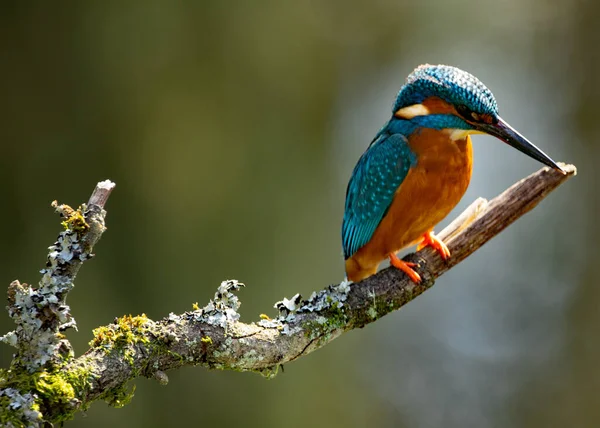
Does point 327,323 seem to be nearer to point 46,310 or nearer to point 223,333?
point 223,333

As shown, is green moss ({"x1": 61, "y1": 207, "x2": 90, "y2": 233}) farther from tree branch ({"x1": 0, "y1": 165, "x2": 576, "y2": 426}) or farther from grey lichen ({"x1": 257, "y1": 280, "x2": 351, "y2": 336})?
grey lichen ({"x1": 257, "y1": 280, "x2": 351, "y2": 336})

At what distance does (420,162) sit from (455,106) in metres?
0.23

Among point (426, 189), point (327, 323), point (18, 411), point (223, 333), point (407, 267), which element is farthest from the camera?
point (426, 189)

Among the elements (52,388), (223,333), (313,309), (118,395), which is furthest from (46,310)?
(313,309)

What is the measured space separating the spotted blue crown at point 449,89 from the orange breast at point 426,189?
137mm

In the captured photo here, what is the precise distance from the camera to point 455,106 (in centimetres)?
233

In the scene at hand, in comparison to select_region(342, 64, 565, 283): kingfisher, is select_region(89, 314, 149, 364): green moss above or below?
below

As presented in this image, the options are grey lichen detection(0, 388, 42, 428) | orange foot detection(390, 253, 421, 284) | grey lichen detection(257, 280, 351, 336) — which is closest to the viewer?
grey lichen detection(0, 388, 42, 428)

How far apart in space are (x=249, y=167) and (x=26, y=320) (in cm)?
280

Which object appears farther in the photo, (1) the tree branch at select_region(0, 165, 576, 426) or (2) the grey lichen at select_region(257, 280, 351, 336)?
(2) the grey lichen at select_region(257, 280, 351, 336)

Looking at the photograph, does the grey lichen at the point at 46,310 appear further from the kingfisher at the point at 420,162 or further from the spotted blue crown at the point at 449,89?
the spotted blue crown at the point at 449,89

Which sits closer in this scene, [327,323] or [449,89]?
[327,323]

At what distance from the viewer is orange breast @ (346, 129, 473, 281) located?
2.43 m

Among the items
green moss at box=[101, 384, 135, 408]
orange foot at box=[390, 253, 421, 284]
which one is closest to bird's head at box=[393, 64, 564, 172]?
orange foot at box=[390, 253, 421, 284]
